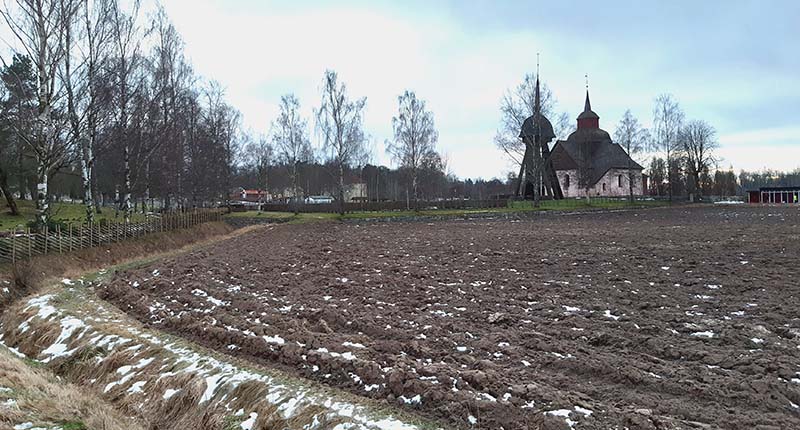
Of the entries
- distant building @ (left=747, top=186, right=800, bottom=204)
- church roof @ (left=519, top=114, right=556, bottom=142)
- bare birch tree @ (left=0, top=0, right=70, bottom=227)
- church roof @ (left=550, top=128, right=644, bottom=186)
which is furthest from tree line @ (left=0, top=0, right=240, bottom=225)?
distant building @ (left=747, top=186, right=800, bottom=204)

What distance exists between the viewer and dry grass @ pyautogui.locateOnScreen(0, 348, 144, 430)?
622 cm

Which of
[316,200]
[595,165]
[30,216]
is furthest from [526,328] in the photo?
[316,200]

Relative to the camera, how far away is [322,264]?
683 inches

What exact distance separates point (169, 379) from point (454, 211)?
158ft

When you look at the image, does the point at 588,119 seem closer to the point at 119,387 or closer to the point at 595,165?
the point at 595,165

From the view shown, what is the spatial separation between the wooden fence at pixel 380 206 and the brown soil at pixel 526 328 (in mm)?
38739

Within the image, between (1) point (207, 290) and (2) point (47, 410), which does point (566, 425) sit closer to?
(2) point (47, 410)

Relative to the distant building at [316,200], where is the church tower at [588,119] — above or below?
above

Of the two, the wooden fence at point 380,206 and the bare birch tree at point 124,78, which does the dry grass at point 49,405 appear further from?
the wooden fence at point 380,206

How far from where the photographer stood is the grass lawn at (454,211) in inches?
1843

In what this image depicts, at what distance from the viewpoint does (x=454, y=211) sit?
54.5m

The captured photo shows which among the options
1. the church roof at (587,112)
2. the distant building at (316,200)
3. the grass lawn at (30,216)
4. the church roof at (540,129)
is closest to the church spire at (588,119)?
the church roof at (587,112)

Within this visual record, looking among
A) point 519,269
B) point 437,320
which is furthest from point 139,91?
point 437,320

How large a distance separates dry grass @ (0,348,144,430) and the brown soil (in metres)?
1.84
